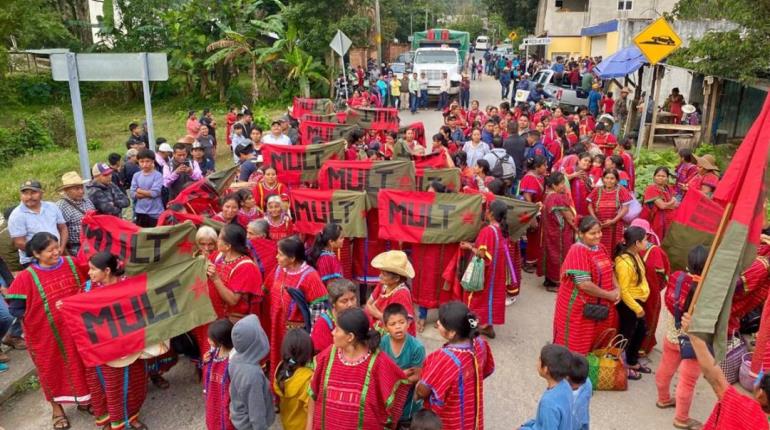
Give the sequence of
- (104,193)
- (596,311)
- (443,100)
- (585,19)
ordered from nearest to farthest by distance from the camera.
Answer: (596,311)
(104,193)
(443,100)
(585,19)

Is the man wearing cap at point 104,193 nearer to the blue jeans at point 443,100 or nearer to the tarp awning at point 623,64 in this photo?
the tarp awning at point 623,64

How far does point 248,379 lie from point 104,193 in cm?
453

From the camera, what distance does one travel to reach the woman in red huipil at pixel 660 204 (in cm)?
770

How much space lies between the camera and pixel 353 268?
290 inches

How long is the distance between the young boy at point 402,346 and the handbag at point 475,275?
213 cm

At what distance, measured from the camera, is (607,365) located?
555cm

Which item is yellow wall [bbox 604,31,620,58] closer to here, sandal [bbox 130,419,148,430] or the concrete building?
the concrete building

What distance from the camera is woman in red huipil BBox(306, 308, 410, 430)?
146 inches

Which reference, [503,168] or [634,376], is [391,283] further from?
[503,168]

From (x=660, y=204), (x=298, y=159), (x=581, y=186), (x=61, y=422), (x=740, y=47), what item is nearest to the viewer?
(x=61, y=422)

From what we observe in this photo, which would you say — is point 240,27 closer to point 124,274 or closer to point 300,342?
point 124,274

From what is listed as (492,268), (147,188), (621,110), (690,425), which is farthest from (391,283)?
(621,110)

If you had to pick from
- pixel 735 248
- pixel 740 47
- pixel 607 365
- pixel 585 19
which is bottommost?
pixel 607 365

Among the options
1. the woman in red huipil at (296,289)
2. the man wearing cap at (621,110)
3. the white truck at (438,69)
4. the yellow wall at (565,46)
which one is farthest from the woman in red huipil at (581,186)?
the yellow wall at (565,46)
